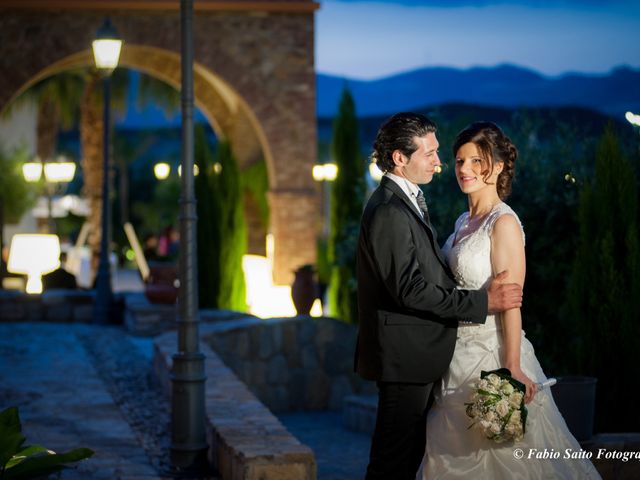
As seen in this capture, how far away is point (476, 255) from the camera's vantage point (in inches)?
180

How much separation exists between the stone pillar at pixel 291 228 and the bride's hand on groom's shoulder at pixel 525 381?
18.3 metres

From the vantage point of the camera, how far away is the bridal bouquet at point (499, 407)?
4305 millimetres

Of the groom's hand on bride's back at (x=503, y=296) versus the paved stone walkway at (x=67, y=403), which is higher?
the groom's hand on bride's back at (x=503, y=296)

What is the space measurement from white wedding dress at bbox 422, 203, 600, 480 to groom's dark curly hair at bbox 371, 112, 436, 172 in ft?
1.43

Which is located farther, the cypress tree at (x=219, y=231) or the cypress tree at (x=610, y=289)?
the cypress tree at (x=219, y=231)

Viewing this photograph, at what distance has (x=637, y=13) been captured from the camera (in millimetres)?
40031

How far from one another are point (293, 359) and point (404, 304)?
7586 mm

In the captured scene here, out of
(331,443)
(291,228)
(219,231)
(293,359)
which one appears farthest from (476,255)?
(291,228)

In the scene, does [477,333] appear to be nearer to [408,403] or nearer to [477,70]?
[408,403]

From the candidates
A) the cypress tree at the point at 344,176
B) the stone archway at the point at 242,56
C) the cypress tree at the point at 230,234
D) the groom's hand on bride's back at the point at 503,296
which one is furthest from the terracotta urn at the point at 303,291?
the groom's hand on bride's back at the point at 503,296

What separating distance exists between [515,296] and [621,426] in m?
3.45

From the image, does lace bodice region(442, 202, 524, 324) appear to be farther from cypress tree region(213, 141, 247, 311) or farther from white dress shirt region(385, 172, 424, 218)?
cypress tree region(213, 141, 247, 311)

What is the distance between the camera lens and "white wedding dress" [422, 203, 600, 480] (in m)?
4.51

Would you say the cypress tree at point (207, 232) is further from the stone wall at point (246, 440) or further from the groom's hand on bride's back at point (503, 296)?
the groom's hand on bride's back at point (503, 296)
